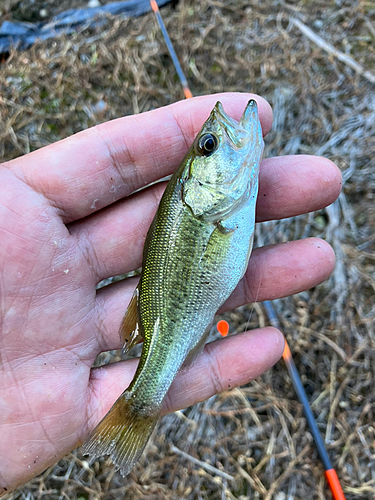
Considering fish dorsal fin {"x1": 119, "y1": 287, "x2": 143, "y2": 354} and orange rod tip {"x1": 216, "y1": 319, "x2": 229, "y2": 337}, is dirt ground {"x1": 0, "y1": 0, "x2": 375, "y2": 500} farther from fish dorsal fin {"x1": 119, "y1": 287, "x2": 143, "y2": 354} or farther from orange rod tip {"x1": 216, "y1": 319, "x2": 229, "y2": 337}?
fish dorsal fin {"x1": 119, "y1": 287, "x2": 143, "y2": 354}

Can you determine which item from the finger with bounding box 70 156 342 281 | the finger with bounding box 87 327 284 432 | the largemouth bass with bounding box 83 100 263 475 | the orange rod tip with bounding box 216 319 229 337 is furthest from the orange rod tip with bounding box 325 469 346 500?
the finger with bounding box 70 156 342 281

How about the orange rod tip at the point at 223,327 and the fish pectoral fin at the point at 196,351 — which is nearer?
the fish pectoral fin at the point at 196,351

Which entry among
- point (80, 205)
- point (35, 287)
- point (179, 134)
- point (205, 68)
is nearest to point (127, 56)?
point (205, 68)

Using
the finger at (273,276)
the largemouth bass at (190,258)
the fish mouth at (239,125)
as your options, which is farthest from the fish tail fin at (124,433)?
the fish mouth at (239,125)

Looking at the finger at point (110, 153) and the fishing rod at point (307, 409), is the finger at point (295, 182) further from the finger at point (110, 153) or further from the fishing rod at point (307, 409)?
the fishing rod at point (307, 409)

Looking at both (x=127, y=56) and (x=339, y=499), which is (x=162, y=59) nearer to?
(x=127, y=56)

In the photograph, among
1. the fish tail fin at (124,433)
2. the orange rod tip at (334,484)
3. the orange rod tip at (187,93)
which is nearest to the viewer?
the fish tail fin at (124,433)
